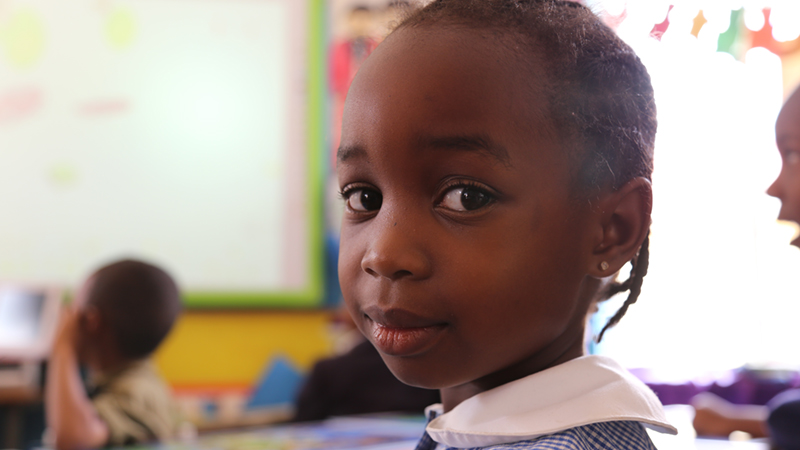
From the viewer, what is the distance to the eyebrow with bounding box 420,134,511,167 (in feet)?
1.68

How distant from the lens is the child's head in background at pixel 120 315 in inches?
58.1

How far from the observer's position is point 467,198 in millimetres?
517

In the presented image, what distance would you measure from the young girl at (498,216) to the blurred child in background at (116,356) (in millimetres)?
936

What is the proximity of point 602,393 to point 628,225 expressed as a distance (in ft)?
0.46

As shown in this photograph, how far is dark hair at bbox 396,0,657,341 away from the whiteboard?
94.3 inches

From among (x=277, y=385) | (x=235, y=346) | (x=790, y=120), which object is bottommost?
(x=277, y=385)

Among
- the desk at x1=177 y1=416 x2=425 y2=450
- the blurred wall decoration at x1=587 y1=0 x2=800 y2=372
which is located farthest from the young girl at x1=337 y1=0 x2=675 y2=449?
the blurred wall decoration at x1=587 y1=0 x2=800 y2=372

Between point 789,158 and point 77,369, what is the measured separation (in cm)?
132

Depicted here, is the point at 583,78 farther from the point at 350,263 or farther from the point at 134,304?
the point at 134,304

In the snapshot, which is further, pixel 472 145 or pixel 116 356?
pixel 116 356

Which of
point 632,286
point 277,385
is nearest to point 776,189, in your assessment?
point 632,286

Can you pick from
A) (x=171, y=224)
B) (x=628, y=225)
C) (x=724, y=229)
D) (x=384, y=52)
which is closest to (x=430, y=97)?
(x=384, y=52)

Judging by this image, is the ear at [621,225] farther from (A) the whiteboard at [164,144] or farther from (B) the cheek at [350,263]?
(A) the whiteboard at [164,144]

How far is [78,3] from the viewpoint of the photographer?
9.19ft
